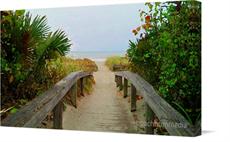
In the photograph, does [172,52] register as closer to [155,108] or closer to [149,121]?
[155,108]

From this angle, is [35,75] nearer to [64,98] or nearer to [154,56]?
[64,98]

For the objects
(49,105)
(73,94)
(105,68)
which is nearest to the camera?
(49,105)

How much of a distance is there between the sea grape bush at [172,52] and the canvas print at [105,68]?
0.01 meters

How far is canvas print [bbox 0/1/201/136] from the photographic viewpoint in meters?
6.64

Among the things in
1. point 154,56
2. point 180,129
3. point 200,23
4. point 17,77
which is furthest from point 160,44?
point 17,77

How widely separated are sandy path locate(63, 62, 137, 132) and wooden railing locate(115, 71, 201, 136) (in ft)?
0.41

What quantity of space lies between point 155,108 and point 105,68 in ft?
3.27

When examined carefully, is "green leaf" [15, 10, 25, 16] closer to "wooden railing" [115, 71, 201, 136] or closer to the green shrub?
the green shrub

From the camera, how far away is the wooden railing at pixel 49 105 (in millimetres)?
6965

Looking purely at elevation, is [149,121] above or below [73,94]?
below

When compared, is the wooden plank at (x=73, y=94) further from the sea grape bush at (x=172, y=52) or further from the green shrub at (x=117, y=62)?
the sea grape bush at (x=172, y=52)

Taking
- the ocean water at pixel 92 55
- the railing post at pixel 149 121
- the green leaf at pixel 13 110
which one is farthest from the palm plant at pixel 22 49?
the railing post at pixel 149 121

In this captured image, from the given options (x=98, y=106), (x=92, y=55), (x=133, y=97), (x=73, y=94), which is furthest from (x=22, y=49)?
(x=133, y=97)

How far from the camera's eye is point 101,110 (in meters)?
7.34
